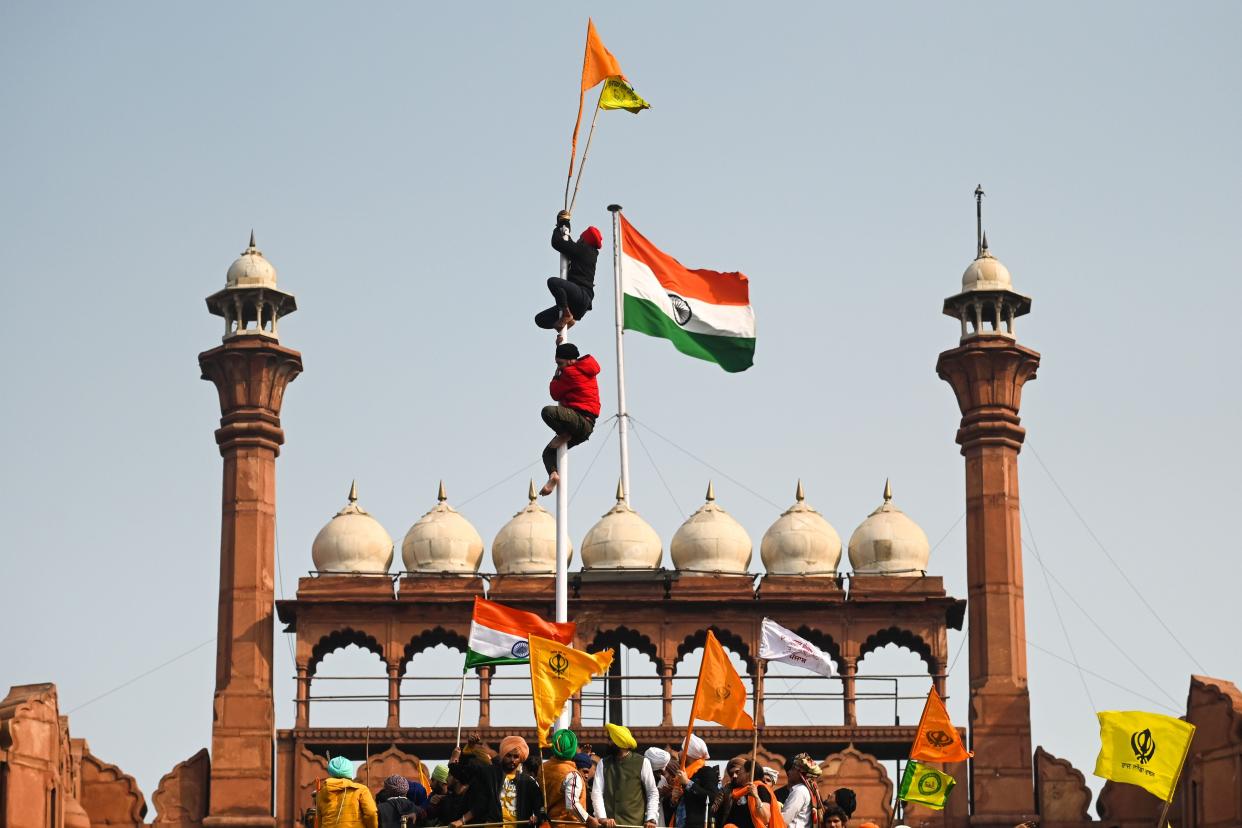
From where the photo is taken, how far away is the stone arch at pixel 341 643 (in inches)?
1722

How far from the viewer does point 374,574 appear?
147ft

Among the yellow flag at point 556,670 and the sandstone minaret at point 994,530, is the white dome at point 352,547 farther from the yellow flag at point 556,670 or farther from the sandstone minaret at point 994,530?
the yellow flag at point 556,670

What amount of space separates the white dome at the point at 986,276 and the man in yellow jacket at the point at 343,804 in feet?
83.2

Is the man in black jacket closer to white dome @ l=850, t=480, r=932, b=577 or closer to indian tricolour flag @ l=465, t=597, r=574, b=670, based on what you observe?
indian tricolour flag @ l=465, t=597, r=574, b=670

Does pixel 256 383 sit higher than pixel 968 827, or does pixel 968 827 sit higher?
pixel 256 383

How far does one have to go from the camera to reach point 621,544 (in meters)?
44.4

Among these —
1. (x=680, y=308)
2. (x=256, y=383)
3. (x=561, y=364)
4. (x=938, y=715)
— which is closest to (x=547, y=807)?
(x=561, y=364)

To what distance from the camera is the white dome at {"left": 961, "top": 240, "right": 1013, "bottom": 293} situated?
45844 millimetres

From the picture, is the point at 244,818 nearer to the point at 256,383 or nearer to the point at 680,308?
the point at 256,383

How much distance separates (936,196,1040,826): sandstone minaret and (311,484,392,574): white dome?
9.52m

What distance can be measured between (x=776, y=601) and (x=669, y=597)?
5.57ft

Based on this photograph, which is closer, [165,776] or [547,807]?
[547,807]

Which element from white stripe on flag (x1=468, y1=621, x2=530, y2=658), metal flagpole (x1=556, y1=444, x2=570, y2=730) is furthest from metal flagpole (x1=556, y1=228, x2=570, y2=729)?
white stripe on flag (x1=468, y1=621, x2=530, y2=658)

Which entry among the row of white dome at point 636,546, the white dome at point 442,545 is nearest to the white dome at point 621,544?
the row of white dome at point 636,546
